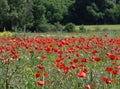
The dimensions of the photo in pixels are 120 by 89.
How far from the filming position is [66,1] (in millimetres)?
105875

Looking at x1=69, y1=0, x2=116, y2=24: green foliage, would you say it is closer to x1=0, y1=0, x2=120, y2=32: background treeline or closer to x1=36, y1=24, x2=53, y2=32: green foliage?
x1=0, y1=0, x2=120, y2=32: background treeline

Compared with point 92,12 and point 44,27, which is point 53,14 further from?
point 44,27

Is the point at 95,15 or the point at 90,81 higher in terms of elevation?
the point at 90,81

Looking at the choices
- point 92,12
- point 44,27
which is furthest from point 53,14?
point 44,27

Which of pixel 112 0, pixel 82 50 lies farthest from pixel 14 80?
pixel 112 0

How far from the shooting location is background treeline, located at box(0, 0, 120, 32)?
70.8 m

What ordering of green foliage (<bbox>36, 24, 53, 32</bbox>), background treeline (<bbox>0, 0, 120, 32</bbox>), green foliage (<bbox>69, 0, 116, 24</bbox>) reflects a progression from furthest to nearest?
green foliage (<bbox>69, 0, 116, 24</bbox>), background treeline (<bbox>0, 0, 120, 32</bbox>), green foliage (<bbox>36, 24, 53, 32</bbox>)

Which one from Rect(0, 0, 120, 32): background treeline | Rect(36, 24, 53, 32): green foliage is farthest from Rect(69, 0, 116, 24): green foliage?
Rect(36, 24, 53, 32): green foliage

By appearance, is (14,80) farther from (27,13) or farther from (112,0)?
(112,0)

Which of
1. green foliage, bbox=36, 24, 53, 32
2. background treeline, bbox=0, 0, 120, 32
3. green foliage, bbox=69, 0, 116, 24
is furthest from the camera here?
green foliage, bbox=69, 0, 116, 24

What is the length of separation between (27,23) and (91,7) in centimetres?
3004

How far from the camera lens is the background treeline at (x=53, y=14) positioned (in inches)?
2788

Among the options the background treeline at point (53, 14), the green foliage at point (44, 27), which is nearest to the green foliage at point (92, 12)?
the background treeline at point (53, 14)

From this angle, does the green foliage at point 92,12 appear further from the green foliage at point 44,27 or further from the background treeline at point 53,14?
the green foliage at point 44,27
